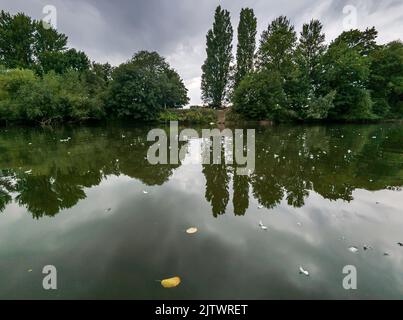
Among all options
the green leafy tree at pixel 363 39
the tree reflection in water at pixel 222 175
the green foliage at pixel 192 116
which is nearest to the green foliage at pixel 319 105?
the green foliage at pixel 192 116

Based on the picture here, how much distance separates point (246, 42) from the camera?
85.8ft

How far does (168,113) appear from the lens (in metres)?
23.9

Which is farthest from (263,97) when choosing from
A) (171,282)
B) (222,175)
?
(171,282)

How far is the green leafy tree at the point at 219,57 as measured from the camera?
26672mm

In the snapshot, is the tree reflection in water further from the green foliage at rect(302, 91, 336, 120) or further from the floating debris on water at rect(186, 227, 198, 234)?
the green foliage at rect(302, 91, 336, 120)

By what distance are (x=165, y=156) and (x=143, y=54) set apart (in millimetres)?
31358

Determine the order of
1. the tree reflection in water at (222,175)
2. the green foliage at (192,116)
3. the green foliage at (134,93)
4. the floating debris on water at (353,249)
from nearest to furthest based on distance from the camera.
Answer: the floating debris on water at (353,249) → the tree reflection in water at (222,175) → the green foliage at (134,93) → the green foliage at (192,116)

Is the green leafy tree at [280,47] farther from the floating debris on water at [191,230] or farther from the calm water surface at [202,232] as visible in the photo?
the floating debris on water at [191,230]

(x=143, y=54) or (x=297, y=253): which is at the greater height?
(x=143, y=54)

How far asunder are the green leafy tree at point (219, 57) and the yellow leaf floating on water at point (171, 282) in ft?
A: 91.6

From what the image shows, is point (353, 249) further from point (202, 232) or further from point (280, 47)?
point (280, 47)

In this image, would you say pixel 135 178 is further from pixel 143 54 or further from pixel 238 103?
pixel 143 54

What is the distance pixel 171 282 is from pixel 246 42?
94.7 ft
